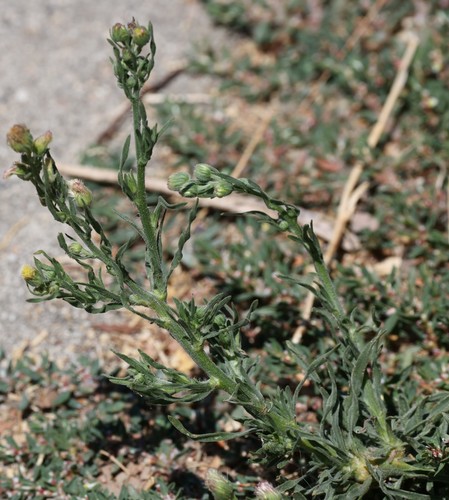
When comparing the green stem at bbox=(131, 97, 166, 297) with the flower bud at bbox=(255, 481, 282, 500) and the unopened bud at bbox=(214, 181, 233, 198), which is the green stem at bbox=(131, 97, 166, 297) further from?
the flower bud at bbox=(255, 481, 282, 500)

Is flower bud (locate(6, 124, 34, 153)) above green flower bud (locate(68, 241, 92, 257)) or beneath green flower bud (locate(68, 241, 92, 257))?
above

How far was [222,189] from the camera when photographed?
231cm

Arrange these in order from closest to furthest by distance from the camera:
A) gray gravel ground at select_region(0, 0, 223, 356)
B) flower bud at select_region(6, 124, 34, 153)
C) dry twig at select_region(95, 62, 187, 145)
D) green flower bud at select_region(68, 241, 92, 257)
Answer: flower bud at select_region(6, 124, 34, 153)
green flower bud at select_region(68, 241, 92, 257)
gray gravel ground at select_region(0, 0, 223, 356)
dry twig at select_region(95, 62, 187, 145)

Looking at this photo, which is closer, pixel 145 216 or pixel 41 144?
pixel 41 144

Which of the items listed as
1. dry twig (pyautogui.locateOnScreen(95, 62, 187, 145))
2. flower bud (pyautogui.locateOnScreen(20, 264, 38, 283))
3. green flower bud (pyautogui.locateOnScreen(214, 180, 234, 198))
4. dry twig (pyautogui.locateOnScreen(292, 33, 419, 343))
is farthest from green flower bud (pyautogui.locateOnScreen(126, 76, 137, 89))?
dry twig (pyautogui.locateOnScreen(95, 62, 187, 145))

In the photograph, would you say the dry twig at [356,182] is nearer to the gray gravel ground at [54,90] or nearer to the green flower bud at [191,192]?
the gray gravel ground at [54,90]

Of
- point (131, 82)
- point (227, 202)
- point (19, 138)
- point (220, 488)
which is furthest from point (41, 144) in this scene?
point (227, 202)

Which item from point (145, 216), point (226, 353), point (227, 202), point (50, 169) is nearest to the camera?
point (50, 169)

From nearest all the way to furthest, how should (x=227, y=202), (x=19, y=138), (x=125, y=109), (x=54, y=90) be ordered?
(x=19, y=138), (x=227, y=202), (x=125, y=109), (x=54, y=90)

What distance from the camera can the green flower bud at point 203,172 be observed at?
90.7 inches

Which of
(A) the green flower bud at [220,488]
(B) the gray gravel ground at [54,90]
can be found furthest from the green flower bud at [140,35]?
(B) the gray gravel ground at [54,90]

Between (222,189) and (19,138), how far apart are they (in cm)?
57

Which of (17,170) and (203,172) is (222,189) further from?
(17,170)

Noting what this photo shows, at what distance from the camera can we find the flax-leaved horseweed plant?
7.14 ft
